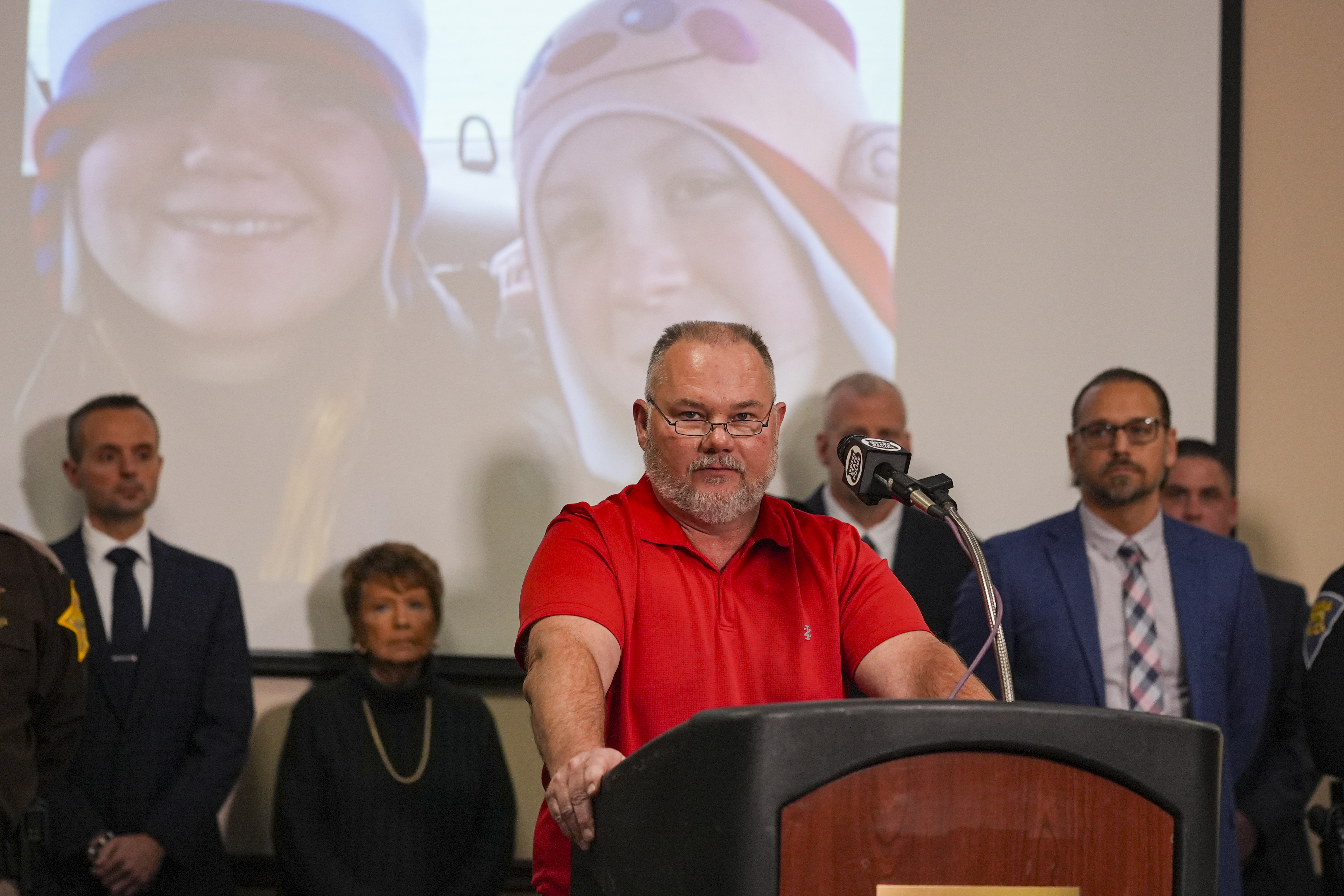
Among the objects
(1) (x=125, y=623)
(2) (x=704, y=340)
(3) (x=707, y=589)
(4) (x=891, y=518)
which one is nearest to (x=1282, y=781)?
(4) (x=891, y=518)

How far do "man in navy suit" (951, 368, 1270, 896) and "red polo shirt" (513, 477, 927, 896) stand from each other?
1.04 m

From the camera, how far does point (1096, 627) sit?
2.88 metres

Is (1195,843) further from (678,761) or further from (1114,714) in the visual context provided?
(678,761)

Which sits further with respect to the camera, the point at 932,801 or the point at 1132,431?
the point at 1132,431

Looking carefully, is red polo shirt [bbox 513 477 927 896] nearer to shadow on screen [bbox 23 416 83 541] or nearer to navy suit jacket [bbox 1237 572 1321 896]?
navy suit jacket [bbox 1237 572 1321 896]

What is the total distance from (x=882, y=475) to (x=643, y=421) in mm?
528

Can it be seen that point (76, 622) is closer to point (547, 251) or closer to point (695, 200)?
point (547, 251)

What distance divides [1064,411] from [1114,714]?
257 centimetres

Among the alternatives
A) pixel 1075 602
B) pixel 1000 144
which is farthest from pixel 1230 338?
pixel 1075 602

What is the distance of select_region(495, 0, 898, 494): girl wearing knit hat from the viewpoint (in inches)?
145

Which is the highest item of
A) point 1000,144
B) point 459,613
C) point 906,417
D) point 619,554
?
point 1000,144

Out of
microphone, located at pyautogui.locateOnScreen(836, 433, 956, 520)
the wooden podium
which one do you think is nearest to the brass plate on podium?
the wooden podium

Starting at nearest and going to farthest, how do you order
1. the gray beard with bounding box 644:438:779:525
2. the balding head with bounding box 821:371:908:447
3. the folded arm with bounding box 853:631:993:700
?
1. the folded arm with bounding box 853:631:993:700
2. the gray beard with bounding box 644:438:779:525
3. the balding head with bounding box 821:371:908:447

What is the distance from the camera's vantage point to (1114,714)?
3.99 feet
